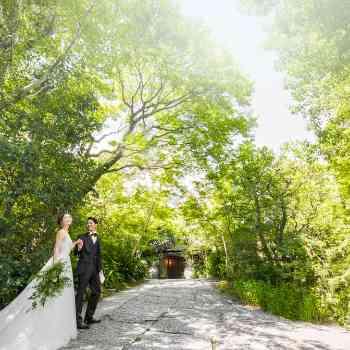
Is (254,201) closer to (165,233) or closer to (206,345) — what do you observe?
(206,345)

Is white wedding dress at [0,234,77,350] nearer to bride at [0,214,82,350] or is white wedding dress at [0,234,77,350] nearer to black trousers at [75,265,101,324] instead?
bride at [0,214,82,350]

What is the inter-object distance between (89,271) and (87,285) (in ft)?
0.87

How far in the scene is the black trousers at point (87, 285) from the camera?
562 centimetres

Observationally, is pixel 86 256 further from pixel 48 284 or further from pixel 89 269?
pixel 48 284

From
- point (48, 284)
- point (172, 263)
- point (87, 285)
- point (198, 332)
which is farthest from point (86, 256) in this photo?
point (172, 263)

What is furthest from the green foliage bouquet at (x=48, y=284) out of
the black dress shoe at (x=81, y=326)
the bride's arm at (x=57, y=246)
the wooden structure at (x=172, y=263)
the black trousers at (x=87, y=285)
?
the wooden structure at (x=172, y=263)

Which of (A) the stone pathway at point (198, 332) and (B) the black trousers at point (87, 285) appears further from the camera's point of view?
(B) the black trousers at point (87, 285)

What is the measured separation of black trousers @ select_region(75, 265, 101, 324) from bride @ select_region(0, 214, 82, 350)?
500mm

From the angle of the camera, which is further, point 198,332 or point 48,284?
point 198,332

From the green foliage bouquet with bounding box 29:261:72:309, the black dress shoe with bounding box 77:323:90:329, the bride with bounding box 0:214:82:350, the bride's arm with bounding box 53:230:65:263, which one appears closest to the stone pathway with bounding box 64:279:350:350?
the black dress shoe with bounding box 77:323:90:329

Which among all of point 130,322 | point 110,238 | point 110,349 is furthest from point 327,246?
point 110,238

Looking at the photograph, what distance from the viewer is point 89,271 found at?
19.0ft

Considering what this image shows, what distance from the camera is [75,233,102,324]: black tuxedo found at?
18.5 ft

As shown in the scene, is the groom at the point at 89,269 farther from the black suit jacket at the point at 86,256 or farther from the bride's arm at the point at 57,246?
the bride's arm at the point at 57,246
